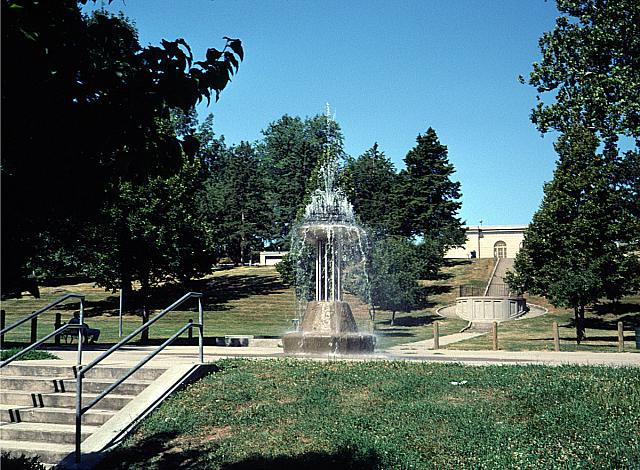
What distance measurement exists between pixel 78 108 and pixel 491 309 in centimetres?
4374

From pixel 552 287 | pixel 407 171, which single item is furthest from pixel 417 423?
pixel 407 171

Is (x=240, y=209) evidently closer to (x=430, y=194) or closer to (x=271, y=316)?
(x=430, y=194)

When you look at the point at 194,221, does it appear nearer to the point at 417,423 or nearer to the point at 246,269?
the point at 417,423

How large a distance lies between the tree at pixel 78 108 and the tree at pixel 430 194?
65.5 meters

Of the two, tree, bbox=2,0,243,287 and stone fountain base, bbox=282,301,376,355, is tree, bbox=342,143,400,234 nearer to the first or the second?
stone fountain base, bbox=282,301,376,355

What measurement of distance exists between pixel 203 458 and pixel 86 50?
4.97 m

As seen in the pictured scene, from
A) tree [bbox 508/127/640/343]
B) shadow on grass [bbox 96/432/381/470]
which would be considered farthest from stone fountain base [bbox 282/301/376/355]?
tree [bbox 508/127/640/343]

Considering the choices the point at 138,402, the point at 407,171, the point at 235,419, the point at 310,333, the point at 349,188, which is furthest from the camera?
the point at 407,171

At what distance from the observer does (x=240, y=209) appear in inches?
3381

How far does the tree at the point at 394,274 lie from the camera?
3978cm

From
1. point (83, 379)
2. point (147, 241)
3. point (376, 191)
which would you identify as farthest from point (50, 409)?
point (376, 191)

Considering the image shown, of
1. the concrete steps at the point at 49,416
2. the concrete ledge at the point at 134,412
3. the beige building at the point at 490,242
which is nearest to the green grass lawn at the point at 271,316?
the concrete ledge at the point at 134,412

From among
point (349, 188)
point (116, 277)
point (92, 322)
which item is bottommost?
point (92, 322)

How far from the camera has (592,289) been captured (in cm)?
3041
